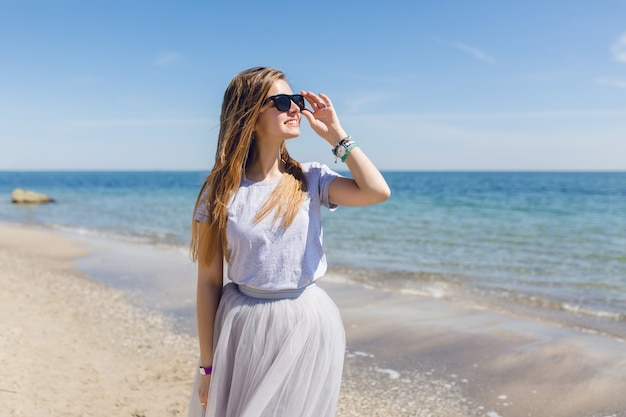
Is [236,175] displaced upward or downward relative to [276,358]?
upward

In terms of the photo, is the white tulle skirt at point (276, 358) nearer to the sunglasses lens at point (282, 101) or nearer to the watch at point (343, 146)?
the watch at point (343, 146)

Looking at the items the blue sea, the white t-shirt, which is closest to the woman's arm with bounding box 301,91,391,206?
the white t-shirt

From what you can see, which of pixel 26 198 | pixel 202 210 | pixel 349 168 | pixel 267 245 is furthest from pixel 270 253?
pixel 26 198

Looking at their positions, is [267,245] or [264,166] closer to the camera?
[267,245]

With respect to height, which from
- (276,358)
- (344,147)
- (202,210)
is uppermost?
(344,147)

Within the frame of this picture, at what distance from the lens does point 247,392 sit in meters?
2.39

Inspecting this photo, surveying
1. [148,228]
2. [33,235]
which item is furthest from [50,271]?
[148,228]

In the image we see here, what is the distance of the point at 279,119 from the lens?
243 centimetres

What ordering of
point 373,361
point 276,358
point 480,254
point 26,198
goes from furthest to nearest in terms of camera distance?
point 26,198
point 480,254
point 373,361
point 276,358

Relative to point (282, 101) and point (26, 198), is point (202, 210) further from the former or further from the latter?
point (26, 198)

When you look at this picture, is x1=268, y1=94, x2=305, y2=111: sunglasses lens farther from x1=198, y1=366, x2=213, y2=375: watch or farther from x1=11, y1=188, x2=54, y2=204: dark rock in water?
x1=11, y1=188, x2=54, y2=204: dark rock in water

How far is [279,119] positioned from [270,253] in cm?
60

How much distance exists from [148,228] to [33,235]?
4.12 meters

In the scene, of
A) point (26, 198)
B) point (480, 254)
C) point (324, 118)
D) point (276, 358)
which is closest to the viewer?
point (276, 358)
